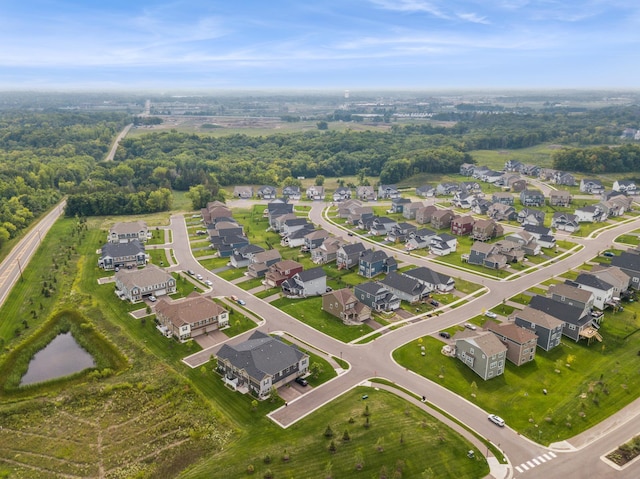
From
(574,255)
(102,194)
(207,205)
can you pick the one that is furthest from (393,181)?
(102,194)

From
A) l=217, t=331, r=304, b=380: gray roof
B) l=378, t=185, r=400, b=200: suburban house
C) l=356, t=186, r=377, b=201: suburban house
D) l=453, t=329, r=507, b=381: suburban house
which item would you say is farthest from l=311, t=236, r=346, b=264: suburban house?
l=378, t=185, r=400, b=200: suburban house

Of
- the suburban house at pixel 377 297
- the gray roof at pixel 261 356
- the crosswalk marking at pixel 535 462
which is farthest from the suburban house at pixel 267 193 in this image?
the crosswalk marking at pixel 535 462

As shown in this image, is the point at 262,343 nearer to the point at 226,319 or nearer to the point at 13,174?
the point at 226,319

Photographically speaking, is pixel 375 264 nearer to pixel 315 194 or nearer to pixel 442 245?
pixel 442 245

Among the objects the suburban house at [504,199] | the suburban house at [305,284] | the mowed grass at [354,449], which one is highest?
the suburban house at [504,199]

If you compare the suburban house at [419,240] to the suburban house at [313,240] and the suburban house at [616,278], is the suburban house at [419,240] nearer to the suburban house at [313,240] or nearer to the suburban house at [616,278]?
the suburban house at [313,240]

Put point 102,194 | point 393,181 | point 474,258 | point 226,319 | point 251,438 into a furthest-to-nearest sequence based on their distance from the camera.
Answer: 1. point 393,181
2. point 102,194
3. point 474,258
4. point 226,319
5. point 251,438
